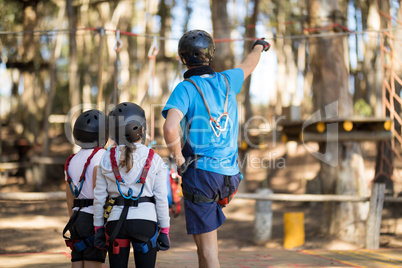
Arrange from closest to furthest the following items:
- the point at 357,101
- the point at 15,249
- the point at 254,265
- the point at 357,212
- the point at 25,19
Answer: the point at 254,265 < the point at 15,249 < the point at 357,212 < the point at 25,19 < the point at 357,101

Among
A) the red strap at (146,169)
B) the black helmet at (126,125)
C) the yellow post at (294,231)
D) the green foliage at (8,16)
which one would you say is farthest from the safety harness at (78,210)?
the green foliage at (8,16)

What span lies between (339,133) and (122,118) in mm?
4884

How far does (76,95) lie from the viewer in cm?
1505

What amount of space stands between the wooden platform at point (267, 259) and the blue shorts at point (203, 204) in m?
1.35

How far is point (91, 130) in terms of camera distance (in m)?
3.08

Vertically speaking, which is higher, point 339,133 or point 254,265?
point 339,133

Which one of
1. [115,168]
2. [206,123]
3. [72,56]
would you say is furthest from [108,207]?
[72,56]

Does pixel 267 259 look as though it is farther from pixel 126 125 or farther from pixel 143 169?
pixel 126 125

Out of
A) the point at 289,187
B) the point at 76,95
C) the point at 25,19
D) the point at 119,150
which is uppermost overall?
the point at 25,19

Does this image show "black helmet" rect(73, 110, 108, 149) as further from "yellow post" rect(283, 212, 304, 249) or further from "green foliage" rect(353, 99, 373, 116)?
"green foliage" rect(353, 99, 373, 116)

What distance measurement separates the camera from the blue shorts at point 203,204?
2.77 m

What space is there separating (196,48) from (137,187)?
2.92 ft

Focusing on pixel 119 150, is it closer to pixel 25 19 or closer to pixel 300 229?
pixel 300 229

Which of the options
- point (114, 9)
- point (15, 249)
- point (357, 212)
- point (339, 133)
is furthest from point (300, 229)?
point (114, 9)
